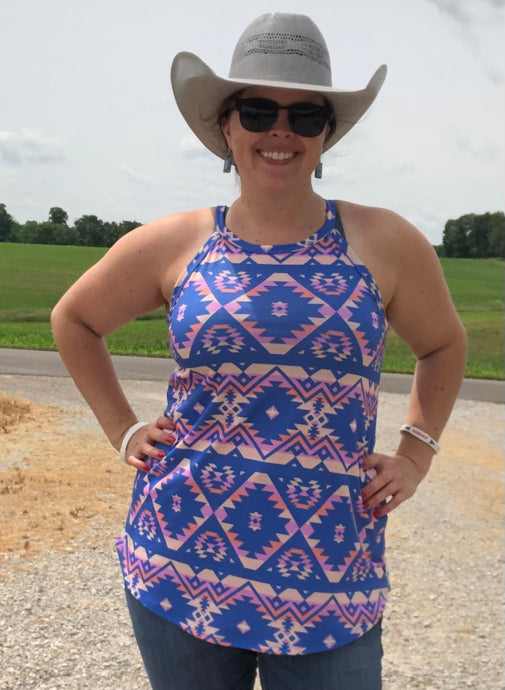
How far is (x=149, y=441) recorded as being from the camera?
5.69 feet

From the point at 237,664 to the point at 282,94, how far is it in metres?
1.21

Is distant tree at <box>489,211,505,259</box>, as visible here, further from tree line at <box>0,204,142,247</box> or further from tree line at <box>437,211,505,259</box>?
tree line at <box>0,204,142,247</box>

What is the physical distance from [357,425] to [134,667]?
8.08 feet

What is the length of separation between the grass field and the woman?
13858 mm

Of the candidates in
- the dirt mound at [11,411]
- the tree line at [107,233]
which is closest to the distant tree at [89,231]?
the tree line at [107,233]

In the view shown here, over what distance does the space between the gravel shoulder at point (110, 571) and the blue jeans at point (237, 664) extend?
6.29 ft

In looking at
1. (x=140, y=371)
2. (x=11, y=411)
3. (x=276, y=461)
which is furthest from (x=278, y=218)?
(x=140, y=371)

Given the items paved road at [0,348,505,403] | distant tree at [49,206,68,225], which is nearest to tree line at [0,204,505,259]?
distant tree at [49,206,68,225]

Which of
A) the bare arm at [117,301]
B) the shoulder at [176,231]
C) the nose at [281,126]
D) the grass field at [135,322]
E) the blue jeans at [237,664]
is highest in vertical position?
the nose at [281,126]

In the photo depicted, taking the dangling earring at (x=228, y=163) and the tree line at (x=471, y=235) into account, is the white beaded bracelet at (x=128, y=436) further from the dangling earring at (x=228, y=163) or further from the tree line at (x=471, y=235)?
the tree line at (x=471, y=235)

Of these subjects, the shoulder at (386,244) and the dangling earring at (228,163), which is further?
the dangling earring at (228,163)

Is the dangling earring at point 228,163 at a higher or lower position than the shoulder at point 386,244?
higher

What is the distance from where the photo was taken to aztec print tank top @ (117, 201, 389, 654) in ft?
4.82

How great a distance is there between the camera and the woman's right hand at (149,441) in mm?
1663
